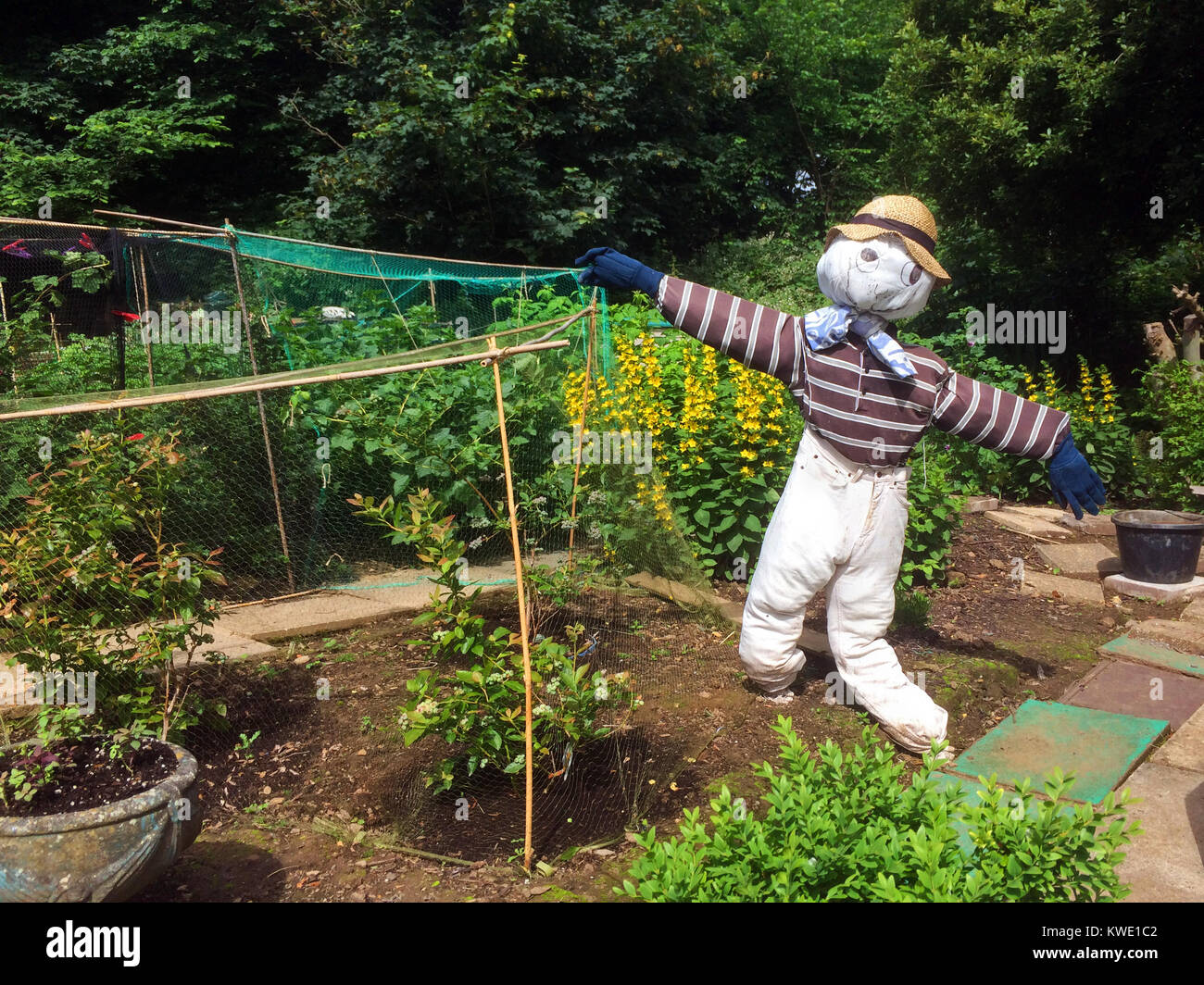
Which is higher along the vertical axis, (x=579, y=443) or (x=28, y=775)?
(x=579, y=443)

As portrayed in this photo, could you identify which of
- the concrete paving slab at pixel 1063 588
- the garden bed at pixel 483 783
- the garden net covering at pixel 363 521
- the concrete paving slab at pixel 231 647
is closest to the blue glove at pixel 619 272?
the garden net covering at pixel 363 521

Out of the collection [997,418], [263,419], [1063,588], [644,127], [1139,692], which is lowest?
[1063,588]

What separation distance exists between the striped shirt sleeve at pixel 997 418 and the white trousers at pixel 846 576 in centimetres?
28

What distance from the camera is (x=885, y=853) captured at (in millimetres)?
1959

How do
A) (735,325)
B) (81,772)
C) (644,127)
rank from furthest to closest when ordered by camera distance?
(644,127), (735,325), (81,772)

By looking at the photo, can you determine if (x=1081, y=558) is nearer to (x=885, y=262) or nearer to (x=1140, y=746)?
(x=1140, y=746)

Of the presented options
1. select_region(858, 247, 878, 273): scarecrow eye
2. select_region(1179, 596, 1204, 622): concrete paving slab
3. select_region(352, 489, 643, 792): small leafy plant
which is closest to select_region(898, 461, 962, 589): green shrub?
select_region(1179, 596, 1204, 622): concrete paving slab

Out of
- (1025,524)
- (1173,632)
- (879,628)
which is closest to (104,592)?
(879,628)

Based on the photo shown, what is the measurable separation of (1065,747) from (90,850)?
→ 326 centimetres

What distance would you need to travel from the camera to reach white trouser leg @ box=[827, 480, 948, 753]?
3.54 meters

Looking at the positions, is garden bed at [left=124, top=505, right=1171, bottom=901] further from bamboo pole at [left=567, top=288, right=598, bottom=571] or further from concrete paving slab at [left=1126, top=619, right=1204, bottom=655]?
bamboo pole at [left=567, top=288, right=598, bottom=571]

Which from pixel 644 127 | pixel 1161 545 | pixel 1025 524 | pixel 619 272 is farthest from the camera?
pixel 644 127
